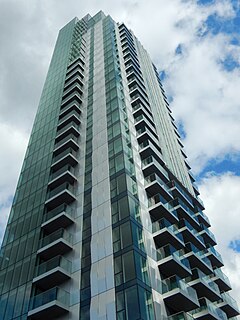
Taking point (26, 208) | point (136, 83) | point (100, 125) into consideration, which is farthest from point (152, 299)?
point (136, 83)

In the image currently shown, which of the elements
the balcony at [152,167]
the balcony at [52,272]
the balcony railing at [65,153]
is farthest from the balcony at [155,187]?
the balcony at [52,272]

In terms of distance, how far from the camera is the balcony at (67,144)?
4675 cm

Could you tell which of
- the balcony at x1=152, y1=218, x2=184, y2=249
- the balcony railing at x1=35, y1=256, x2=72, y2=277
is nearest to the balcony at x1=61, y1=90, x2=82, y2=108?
the balcony at x1=152, y1=218, x2=184, y2=249

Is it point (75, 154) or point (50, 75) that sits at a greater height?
point (50, 75)

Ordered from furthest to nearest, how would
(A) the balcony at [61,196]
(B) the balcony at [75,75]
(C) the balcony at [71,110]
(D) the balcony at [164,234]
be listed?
(B) the balcony at [75,75] < (C) the balcony at [71,110] < (A) the balcony at [61,196] < (D) the balcony at [164,234]

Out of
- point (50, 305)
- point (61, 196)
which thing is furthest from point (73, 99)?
point (50, 305)

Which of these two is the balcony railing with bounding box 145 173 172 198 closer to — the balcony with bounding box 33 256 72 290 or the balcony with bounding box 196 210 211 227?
the balcony with bounding box 196 210 211 227

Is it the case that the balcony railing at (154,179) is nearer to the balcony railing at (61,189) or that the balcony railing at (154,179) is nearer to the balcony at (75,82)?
the balcony railing at (61,189)

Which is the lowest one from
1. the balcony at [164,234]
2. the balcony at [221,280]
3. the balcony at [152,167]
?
the balcony at [164,234]

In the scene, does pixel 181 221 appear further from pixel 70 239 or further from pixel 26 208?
pixel 26 208

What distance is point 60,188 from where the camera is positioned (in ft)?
134

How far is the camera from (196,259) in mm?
37844

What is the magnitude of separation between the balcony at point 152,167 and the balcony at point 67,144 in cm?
993

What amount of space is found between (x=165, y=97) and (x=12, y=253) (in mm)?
46812
